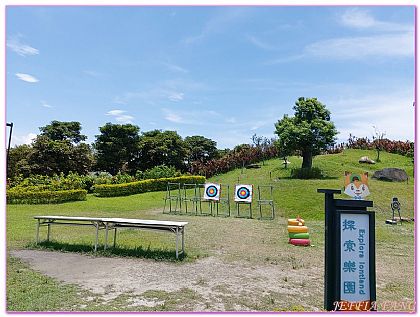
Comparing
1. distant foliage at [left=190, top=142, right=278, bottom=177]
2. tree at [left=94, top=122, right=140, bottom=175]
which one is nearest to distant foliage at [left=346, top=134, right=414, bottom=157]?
distant foliage at [left=190, top=142, right=278, bottom=177]

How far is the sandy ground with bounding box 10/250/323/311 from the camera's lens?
411 cm

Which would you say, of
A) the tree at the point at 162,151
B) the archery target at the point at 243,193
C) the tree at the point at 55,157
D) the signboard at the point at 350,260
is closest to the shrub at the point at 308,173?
the archery target at the point at 243,193

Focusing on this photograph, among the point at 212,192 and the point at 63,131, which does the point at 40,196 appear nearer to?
the point at 212,192

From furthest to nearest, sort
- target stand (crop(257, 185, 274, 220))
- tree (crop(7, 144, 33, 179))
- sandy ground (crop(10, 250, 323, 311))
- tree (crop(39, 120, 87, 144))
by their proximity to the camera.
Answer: tree (crop(39, 120, 87, 144)), tree (crop(7, 144, 33, 179)), target stand (crop(257, 185, 274, 220)), sandy ground (crop(10, 250, 323, 311))

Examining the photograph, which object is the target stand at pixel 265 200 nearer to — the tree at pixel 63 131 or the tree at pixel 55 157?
the tree at pixel 55 157

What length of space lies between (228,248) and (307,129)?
15515 mm

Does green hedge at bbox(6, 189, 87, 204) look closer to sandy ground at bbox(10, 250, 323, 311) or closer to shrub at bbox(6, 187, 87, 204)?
shrub at bbox(6, 187, 87, 204)

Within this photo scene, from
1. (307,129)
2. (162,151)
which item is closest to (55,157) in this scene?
(162,151)

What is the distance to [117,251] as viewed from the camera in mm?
6363

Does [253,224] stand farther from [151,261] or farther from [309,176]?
[309,176]

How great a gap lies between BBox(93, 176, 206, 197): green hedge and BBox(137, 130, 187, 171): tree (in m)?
7.77

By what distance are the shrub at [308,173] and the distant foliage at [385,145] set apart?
34.2 feet

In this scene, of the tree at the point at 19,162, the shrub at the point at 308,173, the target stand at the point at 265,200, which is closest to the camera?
the target stand at the point at 265,200

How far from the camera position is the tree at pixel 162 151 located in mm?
29594
